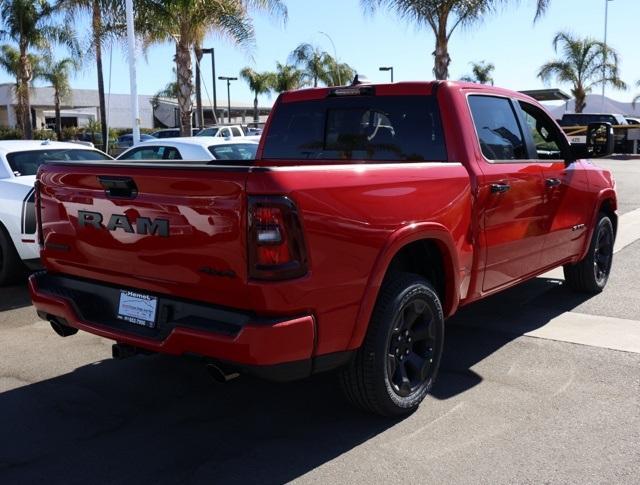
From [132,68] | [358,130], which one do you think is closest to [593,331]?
[358,130]

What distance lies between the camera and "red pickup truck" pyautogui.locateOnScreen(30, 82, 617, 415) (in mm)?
3164

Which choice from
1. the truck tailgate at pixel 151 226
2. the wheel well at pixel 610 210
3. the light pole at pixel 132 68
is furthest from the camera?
the light pole at pixel 132 68

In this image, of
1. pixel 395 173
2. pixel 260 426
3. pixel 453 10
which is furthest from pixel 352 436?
pixel 453 10

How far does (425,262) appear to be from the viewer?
4.29m

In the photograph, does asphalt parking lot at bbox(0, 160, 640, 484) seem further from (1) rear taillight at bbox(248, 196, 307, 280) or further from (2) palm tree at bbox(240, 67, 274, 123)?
(2) palm tree at bbox(240, 67, 274, 123)

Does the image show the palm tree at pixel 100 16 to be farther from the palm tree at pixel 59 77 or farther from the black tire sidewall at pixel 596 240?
the palm tree at pixel 59 77

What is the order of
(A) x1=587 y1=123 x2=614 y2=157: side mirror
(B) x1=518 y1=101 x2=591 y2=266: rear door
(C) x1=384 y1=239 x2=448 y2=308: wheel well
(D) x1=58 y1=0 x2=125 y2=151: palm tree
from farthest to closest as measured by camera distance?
(D) x1=58 y1=0 x2=125 y2=151: palm tree < (A) x1=587 y1=123 x2=614 y2=157: side mirror < (B) x1=518 y1=101 x2=591 y2=266: rear door < (C) x1=384 y1=239 x2=448 y2=308: wheel well

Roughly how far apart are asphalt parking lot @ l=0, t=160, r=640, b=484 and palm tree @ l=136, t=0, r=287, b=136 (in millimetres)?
14210

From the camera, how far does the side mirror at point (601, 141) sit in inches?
241

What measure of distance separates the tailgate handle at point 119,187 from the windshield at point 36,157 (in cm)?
426

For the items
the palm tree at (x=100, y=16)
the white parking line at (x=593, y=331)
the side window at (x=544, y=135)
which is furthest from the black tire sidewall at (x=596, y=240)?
the palm tree at (x=100, y=16)

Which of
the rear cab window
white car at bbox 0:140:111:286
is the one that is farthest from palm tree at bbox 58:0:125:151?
the rear cab window

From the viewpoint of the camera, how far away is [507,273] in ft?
16.2

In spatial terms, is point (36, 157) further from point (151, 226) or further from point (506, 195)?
point (506, 195)
